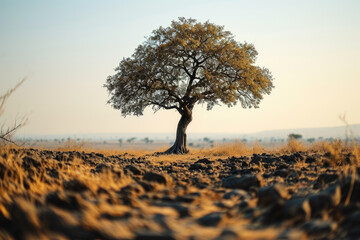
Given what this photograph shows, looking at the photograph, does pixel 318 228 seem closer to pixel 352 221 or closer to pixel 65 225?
pixel 352 221

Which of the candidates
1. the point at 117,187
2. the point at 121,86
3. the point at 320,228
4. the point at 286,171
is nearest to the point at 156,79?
the point at 121,86

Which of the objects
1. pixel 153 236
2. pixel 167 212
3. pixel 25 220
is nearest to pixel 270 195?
pixel 167 212

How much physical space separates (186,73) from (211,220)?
22333mm

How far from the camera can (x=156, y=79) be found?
23203 mm

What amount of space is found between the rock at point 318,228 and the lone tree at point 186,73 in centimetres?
1889

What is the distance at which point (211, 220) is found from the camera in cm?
302

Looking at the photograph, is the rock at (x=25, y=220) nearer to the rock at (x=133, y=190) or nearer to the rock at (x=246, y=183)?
the rock at (x=133, y=190)

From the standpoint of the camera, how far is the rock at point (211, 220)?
297cm

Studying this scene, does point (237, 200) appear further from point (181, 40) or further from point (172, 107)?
point (172, 107)

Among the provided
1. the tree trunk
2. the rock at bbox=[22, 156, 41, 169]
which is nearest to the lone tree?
the tree trunk

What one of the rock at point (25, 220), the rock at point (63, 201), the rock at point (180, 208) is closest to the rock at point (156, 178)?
the rock at point (180, 208)

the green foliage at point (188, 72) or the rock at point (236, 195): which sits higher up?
the green foliage at point (188, 72)

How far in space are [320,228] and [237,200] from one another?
112 centimetres

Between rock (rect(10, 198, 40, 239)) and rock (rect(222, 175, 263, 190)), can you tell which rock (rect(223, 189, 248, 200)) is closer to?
rock (rect(222, 175, 263, 190))
